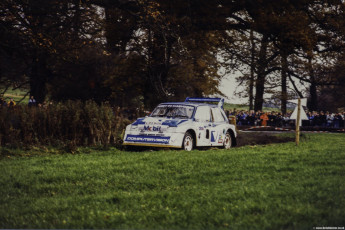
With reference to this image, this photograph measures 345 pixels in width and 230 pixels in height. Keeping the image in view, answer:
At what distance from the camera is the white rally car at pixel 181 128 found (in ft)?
46.3

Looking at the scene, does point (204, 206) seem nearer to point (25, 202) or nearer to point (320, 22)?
point (25, 202)

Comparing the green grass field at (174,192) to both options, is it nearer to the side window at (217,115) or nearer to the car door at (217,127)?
the car door at (217,127)

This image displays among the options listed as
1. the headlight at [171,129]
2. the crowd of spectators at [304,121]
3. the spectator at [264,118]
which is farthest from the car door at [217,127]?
the spectator at [264,118]

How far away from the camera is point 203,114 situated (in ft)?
52.1

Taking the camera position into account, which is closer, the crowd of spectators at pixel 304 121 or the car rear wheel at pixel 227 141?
the car rear wheel at pixel 227 141

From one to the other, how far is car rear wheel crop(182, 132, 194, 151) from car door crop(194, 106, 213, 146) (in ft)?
0.92

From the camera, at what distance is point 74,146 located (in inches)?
543

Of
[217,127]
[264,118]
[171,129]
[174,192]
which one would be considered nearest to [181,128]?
[171,129]

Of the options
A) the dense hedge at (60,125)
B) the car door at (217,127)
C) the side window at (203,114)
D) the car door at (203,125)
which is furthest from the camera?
the car door at (217,127)

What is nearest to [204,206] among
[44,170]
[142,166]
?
[142,166]

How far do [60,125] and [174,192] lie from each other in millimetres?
8692

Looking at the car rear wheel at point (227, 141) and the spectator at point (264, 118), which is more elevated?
the spectator at point (264, 118)

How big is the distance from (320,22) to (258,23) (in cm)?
474

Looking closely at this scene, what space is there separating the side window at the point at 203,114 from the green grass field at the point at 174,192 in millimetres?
4033
